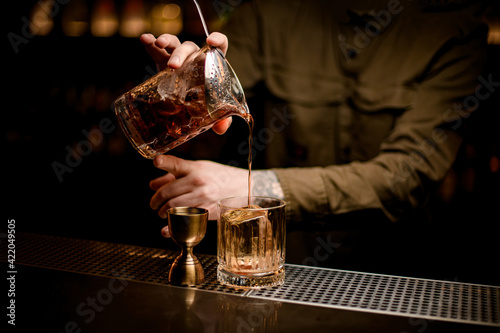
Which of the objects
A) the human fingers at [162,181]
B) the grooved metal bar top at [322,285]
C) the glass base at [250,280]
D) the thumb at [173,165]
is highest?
the thumb at [173,165]

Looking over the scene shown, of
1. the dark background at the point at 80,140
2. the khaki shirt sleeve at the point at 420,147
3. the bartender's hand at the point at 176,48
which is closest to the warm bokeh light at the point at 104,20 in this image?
the dark background at the point at 80,140

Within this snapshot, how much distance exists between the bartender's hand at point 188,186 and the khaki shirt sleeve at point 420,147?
438 mm

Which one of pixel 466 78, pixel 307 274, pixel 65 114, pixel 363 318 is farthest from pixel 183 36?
pixel 363 318

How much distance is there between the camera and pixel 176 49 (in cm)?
128

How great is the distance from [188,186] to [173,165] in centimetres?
10

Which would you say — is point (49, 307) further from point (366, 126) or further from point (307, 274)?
point (366, 126)

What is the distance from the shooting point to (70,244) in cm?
150

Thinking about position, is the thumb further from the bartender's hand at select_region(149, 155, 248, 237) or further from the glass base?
the glass base

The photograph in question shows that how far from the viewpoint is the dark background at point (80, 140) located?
8.96 ft

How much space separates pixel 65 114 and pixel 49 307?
7.22 feet

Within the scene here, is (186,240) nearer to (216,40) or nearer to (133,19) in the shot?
(216,40)

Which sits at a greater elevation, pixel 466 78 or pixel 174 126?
pixel 466 78

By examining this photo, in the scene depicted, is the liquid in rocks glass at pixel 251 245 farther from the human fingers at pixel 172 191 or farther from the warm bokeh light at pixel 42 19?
the warm bokeh light at pixel 42 19

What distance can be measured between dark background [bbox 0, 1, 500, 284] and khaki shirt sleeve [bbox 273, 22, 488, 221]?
0.54m
